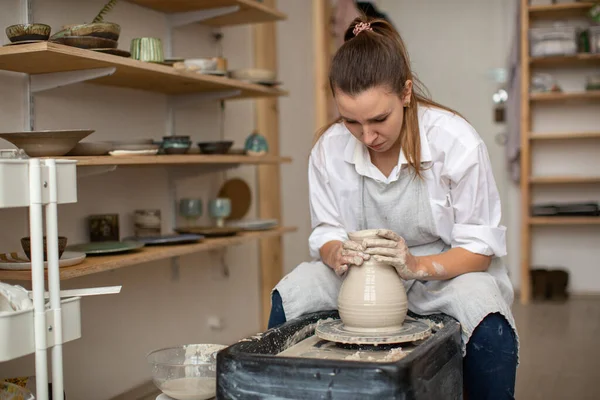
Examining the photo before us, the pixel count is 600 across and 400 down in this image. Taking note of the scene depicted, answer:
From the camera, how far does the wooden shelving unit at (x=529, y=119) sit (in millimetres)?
4879

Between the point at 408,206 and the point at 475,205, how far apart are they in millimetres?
182

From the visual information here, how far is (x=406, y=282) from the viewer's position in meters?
2.05

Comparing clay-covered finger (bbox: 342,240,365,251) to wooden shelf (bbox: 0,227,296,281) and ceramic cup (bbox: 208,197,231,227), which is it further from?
ceramic cup (bbox: 208,197,231,227)

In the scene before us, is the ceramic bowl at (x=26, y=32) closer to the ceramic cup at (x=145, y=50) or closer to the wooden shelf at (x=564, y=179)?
the ceramic cup at (x=145, y=50)

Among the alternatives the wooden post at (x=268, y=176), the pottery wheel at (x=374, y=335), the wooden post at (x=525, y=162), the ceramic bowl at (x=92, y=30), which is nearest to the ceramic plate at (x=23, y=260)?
the ceramic bowl at (x=92, y=30)

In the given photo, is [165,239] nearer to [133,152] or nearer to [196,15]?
[133,152]

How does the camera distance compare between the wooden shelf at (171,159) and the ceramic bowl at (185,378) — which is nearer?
the ceramic bowl at (185,378)

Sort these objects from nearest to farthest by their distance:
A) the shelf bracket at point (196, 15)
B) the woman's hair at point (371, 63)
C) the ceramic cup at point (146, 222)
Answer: the woman's hair at point (371, 63), the ceramic cup at point (146, 222), the shelf bracket at point (196, 15)

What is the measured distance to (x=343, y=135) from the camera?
85.4 inches

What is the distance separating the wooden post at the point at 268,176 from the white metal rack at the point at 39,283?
2.27 meters

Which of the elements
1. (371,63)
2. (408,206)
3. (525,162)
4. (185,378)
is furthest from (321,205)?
(525,162)

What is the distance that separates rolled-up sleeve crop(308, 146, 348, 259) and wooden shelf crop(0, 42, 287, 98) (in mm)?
685

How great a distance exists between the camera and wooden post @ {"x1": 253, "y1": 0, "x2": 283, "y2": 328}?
401 centimetres

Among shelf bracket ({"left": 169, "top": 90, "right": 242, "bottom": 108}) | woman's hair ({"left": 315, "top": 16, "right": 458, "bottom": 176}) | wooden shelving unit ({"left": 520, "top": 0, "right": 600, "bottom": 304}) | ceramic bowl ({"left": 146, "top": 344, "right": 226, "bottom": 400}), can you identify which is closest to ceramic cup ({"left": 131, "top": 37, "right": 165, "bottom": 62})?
shelf bracket ({"left": 169, "top": 90, "right": 242, "bottom": 108})
